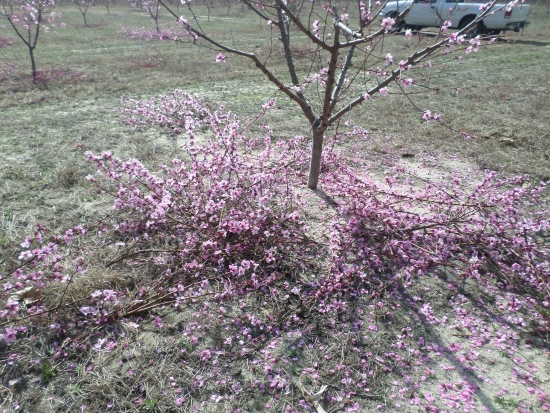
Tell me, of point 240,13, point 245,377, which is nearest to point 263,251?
point 245,377

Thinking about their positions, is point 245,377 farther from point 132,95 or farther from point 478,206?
point 132,95

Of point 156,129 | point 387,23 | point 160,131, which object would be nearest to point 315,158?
point 387,23

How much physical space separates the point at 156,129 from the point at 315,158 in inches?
140

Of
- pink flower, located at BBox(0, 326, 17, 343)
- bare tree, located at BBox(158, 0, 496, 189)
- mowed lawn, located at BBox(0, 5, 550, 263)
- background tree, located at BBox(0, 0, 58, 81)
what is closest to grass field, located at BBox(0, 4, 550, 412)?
mowed lawn, located at BBox(0, 5, 550, 263)

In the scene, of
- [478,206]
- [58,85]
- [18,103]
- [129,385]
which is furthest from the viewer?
[58,85]

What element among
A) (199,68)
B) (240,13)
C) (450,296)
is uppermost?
(240,13)

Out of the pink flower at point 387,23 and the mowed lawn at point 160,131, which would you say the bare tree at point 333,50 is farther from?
the mowed lawn at point 160,131

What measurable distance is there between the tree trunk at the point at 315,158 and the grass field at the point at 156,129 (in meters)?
1.22

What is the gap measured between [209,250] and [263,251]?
0.47m

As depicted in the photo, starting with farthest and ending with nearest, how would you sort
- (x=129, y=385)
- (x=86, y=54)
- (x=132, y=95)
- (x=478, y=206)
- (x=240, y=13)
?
(x=240, y=13), (x=86, y=54), (x=132, y=95), (x=478, y=206), (x=129, y=385)

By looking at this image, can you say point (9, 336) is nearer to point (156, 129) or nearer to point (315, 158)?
point (315, 158)

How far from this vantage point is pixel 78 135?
5.89 m

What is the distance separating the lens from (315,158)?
155 inches

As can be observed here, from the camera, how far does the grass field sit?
12.6ft
